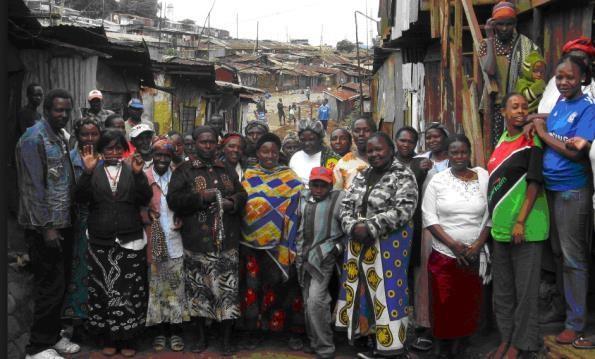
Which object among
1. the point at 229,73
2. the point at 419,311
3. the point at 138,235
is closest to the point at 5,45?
the point at 138,235

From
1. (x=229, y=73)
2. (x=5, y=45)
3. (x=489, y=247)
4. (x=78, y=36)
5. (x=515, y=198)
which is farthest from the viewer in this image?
(x=229, y=73)

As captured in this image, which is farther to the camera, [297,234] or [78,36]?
[78,36]

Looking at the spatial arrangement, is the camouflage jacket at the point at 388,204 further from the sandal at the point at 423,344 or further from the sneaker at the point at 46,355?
the sneaker at the point at 46,355

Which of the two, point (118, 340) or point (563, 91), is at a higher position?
point (563, 91)

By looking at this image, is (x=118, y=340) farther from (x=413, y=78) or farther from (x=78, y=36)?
(x=413, y=78)

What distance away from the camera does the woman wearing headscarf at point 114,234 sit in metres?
5.20

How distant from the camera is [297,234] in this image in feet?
17.9

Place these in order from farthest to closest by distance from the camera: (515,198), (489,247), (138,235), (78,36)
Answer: (78,36) < (138,235) < (489,247) < (515,198)

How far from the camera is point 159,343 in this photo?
5.55 m

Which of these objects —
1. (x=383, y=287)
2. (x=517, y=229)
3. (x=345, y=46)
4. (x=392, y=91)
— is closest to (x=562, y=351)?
(x=517, y=229)

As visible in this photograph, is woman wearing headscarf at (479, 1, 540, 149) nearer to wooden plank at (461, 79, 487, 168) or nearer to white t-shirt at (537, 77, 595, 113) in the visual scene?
wooden plank at (461, 79, 487, 168)

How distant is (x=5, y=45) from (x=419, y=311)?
15.5 ft

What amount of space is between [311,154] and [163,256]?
5.91 feet

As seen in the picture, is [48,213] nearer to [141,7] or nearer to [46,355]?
[46,355]
